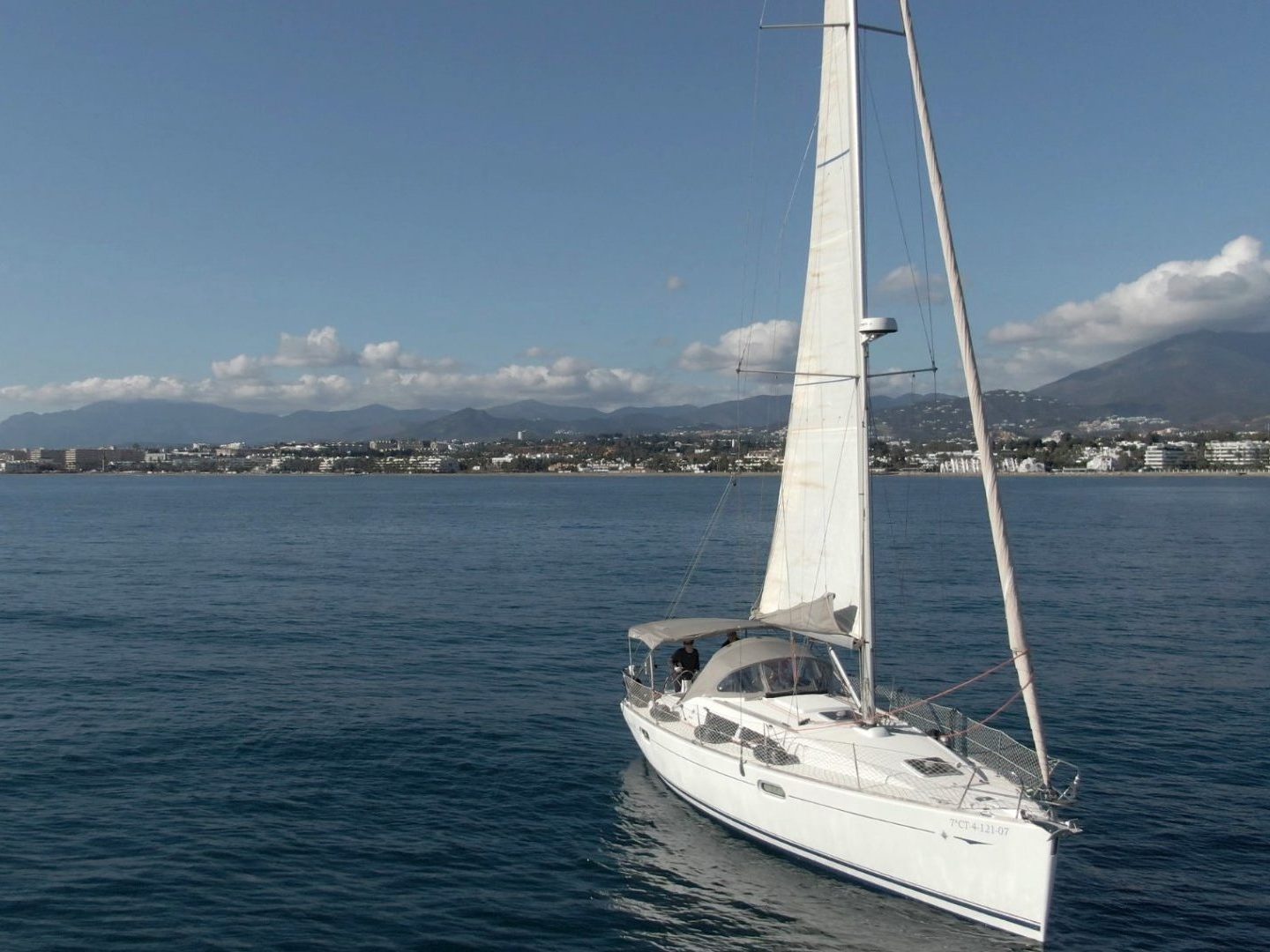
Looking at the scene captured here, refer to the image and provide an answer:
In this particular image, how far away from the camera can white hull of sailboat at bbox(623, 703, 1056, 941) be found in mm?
14297

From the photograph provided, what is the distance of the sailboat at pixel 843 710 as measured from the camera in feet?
49.0

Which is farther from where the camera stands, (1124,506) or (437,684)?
(1124,506)

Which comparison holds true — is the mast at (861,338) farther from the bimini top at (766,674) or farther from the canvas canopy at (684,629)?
the canvas canopy at (684,629)

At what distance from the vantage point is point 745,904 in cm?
1645

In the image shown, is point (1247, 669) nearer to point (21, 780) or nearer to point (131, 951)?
point (131, 951)

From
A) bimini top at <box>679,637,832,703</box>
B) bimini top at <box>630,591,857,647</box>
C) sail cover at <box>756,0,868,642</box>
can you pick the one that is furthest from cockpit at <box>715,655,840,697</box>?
sail cover at <box>756,0,868,642</box>

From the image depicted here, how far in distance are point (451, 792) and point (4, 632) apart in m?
26.5

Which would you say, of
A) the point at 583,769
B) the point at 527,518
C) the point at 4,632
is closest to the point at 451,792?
the point at 583,769

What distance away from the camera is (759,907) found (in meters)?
16.3

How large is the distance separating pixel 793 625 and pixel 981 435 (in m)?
6.23

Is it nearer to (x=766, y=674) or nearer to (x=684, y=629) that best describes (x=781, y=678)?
(x=766, y=674)

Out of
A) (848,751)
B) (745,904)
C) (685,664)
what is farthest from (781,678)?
(745,904)

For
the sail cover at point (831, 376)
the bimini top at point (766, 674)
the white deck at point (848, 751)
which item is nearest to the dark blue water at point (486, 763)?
the white deck at point (848, 751)

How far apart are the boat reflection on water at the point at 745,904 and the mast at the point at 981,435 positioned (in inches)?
121
